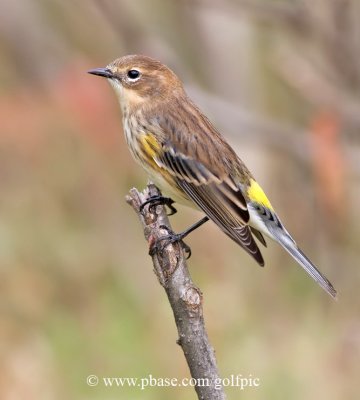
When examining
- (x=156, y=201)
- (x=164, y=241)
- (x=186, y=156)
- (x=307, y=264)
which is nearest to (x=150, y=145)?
(x=186, y=156)

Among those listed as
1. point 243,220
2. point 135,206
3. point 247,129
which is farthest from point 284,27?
point 135,206

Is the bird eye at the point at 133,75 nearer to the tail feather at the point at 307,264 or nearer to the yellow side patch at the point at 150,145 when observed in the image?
the yellow side patch at the point at 150,145

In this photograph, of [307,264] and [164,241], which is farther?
[307,264]

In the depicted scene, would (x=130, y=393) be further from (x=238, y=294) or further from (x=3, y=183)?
(x=3, y=183)

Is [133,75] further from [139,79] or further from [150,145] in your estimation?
[150,145]

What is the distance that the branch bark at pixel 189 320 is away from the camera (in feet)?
10.9

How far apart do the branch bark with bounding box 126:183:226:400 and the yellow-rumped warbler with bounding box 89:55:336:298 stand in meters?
0.92

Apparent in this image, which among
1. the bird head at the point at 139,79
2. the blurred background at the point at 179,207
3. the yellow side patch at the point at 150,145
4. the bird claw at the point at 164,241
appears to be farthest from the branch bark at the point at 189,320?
the bird head at the point at 139,79

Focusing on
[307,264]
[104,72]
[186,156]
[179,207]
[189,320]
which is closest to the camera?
[189,320]

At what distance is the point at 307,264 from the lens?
15.8 ft

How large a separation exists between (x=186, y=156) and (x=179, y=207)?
2.43 metres

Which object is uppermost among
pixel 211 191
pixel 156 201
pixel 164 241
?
pixel 211 191

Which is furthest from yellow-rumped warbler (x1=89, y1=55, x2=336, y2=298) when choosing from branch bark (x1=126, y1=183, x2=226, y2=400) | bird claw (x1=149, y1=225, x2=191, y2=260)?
branch bark (x1=126, y1=183, x2=226, y2=400)

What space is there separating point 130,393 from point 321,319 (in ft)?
5.47
